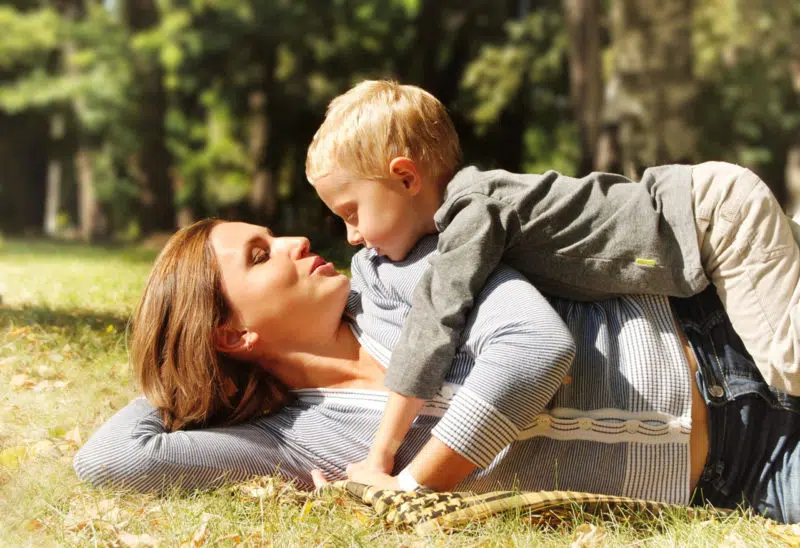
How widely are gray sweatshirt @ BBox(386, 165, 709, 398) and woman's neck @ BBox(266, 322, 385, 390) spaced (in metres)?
0.32

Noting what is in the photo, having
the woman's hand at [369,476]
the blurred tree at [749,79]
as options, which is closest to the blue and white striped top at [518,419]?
the woman's hand at [369,476]

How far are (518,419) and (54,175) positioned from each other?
4.73 meters

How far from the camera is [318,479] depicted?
2.07 metres

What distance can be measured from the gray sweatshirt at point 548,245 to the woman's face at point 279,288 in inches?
12.6

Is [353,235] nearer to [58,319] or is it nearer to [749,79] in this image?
[58,319]

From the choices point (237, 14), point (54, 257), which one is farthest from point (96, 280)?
point (237, 14)

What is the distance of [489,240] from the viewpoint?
6.02 ft

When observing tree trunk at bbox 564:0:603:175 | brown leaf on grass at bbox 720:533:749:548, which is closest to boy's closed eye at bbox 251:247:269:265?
brown leaf on grass at bbox 720:533:749:548

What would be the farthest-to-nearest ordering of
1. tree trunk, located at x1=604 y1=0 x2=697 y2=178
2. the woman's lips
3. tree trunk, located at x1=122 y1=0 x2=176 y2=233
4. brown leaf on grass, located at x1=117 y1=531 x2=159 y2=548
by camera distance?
tree trunk, located at x1=604 y1=0 x2=697 y2=178, tree trunk, located at x1=122 y1=0 x2=176 y2=233, the woman's lips, brown leaf on grass, located at x1=117 y1=531 x2=159 y2=548

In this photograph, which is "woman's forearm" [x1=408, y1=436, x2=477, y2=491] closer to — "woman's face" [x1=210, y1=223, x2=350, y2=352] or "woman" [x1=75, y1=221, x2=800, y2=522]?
"woman" [x1=75, y1=221, x2=800, y2=522]

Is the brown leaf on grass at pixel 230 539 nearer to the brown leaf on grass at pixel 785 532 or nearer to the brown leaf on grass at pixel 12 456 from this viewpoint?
the brown leaf on grass at pixel 12 456

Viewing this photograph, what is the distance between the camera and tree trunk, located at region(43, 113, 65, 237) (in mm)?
4656

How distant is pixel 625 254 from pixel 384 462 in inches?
30.0

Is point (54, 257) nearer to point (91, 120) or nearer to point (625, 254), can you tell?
point (625, 254)
